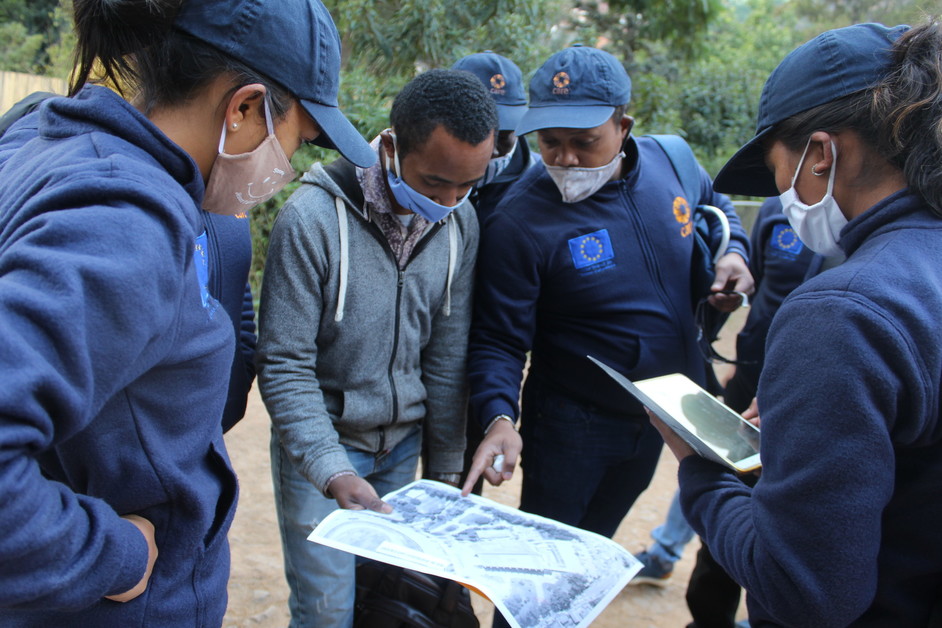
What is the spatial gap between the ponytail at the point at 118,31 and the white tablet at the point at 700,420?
1.17m

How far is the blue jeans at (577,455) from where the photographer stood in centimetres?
242

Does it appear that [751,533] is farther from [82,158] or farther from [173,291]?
[82,158]


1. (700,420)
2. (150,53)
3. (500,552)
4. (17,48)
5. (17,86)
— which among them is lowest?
(17,48)

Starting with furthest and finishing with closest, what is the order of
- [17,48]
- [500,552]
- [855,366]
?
[17,48], [500,552], [855,366]

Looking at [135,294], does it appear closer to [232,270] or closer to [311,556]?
[232,270]

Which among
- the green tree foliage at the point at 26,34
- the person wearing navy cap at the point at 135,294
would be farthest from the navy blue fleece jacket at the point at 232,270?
the green tree foliage at the point at 26,34

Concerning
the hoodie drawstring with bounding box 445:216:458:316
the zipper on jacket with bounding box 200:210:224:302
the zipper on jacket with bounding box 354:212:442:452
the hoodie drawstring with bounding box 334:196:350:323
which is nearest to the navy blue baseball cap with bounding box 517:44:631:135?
the hoodie drawstring with bounding box 445:216:458:316

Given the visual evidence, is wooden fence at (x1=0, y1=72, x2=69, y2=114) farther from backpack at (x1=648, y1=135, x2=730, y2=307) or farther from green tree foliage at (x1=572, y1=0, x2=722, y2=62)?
backpack at (x1=648, y1=135, x2=730, y2=307)

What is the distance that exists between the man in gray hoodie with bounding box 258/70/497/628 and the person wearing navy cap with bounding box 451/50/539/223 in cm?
51

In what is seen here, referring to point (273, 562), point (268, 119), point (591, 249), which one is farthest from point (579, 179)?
point (273, 562)

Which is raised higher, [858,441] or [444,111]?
[444,111]

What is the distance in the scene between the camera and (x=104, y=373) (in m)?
0.94

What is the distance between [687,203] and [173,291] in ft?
6.29

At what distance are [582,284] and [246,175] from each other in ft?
4.03
